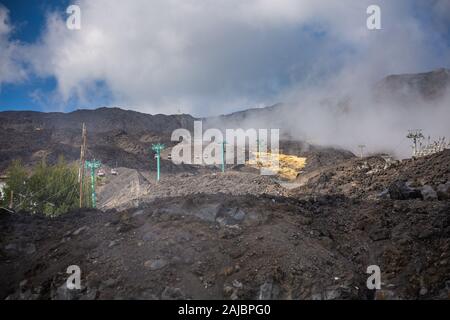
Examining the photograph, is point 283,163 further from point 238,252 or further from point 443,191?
point 238,252

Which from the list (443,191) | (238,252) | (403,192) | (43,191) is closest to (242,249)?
(238,252)

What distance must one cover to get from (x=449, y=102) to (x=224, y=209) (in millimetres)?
93818

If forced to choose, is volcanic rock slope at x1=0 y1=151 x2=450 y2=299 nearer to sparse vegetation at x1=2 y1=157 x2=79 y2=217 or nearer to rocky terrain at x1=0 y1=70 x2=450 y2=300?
rocky terrain at x1=0 y1=70 x2=450 y2=300

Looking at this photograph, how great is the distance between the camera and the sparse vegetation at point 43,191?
3130 centimetres

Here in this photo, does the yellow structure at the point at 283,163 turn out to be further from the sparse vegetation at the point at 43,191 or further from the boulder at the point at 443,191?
the boulder at the point at 443,191

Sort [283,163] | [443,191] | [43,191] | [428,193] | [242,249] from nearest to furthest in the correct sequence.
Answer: [242,249], [443,191], [428,193], [43,191], [283,163]

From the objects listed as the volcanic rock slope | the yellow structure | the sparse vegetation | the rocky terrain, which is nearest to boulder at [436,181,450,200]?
the rocky terrain

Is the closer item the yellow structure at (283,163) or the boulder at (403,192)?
the boulder at (403,192)

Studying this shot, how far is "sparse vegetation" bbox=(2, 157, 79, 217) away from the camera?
31.3m

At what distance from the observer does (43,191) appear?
3183 centimetres

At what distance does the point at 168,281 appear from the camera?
11.3 meters

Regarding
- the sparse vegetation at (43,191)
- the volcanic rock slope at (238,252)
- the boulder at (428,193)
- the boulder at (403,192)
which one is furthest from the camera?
the sparse vegetation at (43,191)

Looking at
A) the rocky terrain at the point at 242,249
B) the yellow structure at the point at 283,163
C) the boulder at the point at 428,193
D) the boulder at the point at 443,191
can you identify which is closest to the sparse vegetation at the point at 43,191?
the rocky terrain at the point at 242,249
